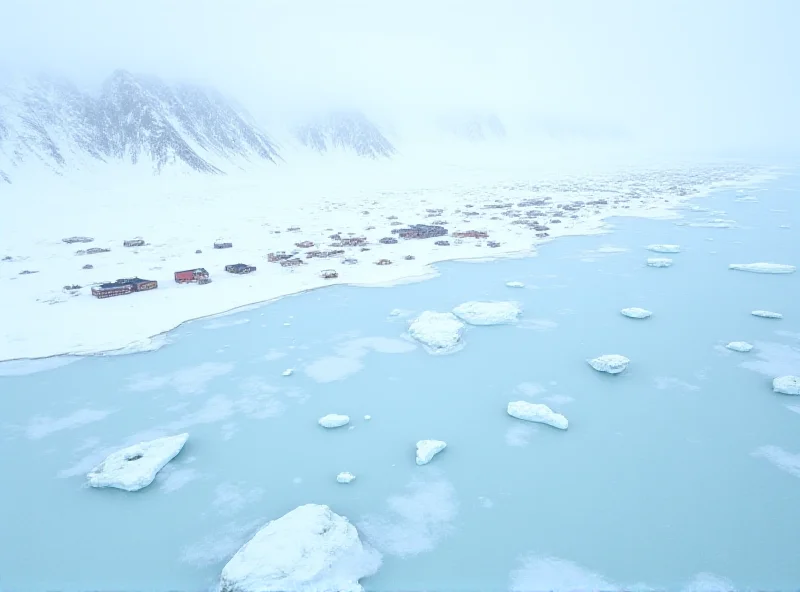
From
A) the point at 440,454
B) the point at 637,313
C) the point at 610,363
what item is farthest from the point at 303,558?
the point at 637,313

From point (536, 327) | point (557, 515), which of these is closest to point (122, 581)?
point (557, 515)

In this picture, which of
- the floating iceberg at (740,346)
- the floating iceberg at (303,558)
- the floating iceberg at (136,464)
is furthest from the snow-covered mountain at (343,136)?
the floating iceberg at (303,558)

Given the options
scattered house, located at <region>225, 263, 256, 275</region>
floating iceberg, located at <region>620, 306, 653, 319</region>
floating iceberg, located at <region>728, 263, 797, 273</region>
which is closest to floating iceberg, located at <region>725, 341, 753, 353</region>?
floating iceberg, located at <region>620, 306, 653, 319</region>

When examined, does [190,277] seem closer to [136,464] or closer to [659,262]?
[136,464]

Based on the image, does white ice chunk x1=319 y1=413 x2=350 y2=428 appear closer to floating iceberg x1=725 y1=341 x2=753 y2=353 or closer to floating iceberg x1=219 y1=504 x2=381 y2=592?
floating iceberg x1=219 y1=504 x2=381 y2=592

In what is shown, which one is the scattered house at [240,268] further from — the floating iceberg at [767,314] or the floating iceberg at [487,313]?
the floating iceberg at [767,314]
